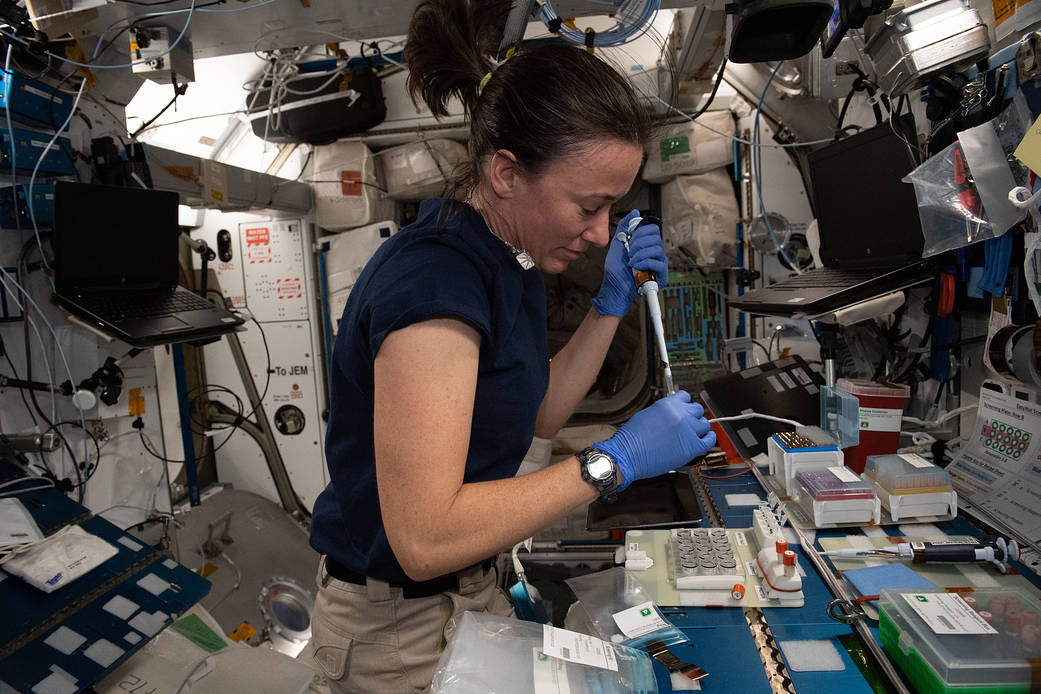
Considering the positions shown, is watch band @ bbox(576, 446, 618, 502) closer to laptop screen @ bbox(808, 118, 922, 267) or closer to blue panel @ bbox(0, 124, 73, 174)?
laptop screen @ bbox(808, 118, 922, 267)

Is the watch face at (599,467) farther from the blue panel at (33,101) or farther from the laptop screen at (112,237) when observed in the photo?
the blue panel at (33,101)

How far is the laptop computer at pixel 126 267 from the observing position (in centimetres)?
196

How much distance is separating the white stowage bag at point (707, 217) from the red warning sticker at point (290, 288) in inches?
95.6

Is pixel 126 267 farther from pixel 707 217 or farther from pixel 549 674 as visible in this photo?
pixel 707 217

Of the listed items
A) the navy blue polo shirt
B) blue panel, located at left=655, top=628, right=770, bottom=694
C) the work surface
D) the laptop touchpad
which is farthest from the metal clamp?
the laptop touchpad

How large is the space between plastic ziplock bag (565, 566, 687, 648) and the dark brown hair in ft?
2.86

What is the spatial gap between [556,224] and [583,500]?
1.58 feet

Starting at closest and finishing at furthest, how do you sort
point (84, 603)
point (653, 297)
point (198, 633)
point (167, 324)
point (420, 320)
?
point (420, 320), point (653, 297), point (84, 603), point (167, 324), point (198, 633)

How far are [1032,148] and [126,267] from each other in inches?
109

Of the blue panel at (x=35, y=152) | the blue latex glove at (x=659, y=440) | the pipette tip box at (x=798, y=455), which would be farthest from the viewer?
the blue panel at (x=35, y=152)

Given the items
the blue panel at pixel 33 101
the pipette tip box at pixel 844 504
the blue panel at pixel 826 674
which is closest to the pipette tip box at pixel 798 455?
the pipette tip box at pixel 844 504

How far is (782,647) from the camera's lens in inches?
42.2

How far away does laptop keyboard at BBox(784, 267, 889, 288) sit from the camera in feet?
6.02

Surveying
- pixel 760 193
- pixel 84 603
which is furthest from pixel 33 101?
pixel 760 193
